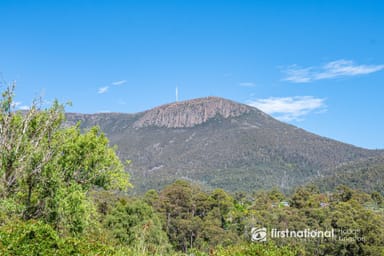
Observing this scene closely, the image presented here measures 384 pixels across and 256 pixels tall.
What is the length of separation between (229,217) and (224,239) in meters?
10.9

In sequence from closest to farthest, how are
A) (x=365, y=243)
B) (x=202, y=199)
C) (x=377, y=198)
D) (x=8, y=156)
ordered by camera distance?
(x=8, y=156) → (x=365, y=243) → (x=202, y=199) → (x=377, y=198)

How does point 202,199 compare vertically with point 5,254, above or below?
below

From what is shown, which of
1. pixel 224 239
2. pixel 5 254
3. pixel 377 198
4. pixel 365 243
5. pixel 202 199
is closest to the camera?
pixel 5 254

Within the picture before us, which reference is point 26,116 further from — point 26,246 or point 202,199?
point 202,199

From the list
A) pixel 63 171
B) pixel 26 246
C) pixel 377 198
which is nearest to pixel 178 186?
pixel 377 198

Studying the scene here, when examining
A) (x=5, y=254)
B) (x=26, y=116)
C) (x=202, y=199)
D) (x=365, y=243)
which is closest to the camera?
(x=5, y=254)

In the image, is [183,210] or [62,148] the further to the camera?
[183,210]

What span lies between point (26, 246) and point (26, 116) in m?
9.17

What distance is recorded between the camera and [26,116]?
13672 millimetres

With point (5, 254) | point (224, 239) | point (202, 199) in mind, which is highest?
point (5, 254)

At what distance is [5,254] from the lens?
5297mm

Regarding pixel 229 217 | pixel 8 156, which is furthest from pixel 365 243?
pixel 8 156

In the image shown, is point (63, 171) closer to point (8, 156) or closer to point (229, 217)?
point (8, 156)

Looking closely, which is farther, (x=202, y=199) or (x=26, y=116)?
(x=202, y=199)
